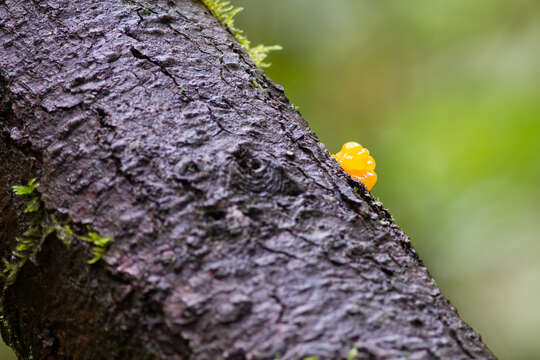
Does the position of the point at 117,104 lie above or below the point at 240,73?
below

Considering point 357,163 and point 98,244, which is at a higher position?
point 357,163

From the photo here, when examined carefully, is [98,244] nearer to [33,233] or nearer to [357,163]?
[33,233]

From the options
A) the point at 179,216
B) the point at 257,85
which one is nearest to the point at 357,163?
the point at 257,85

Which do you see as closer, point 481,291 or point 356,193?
point 356,193

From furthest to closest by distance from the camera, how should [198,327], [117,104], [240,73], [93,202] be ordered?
1. [240,73]
2. [117,104]
3. [93,202]
4. [198,327]

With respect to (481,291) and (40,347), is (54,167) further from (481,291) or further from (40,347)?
(481,291)

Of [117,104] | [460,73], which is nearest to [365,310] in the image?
[117,104]

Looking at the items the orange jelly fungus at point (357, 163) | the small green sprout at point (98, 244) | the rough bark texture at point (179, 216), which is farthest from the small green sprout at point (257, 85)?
the small green sprout at point (98, 244)

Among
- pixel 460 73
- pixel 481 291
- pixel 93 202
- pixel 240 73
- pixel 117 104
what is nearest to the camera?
pixel 93 202

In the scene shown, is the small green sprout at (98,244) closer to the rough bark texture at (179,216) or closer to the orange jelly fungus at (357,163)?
the rough bark texture at (179,216)
